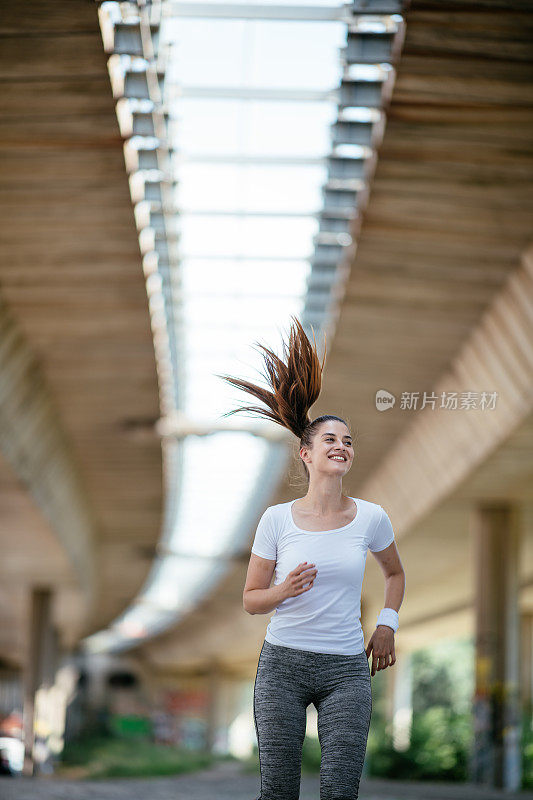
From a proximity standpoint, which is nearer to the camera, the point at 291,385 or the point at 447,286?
the point at 291,385

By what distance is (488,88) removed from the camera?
9.51 m

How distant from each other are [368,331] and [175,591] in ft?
99.9

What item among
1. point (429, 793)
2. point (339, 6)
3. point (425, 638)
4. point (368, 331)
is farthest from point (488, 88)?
point (425, 638)

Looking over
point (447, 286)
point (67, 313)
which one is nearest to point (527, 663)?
point (447, 286)

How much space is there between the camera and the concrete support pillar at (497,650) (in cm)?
1986

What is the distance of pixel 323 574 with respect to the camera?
405 cm

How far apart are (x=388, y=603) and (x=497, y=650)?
55.1 ft

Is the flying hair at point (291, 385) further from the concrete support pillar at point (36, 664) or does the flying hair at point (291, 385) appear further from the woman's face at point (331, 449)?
the concrete support pillar at point (36, 664)

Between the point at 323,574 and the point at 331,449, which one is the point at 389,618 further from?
the point at 331,449

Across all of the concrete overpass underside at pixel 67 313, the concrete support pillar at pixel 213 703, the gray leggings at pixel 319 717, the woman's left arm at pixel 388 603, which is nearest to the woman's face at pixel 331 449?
the woman's left arm at pixel 388 603

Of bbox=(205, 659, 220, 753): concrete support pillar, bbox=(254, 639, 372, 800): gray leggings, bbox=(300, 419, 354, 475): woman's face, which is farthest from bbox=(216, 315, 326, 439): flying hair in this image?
bbox=(205, 659, 220, 753): concrete support pillar

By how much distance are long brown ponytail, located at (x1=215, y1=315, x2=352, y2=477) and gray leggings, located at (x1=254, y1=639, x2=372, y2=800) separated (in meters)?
0.87

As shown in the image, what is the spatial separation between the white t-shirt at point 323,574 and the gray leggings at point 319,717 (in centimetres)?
6

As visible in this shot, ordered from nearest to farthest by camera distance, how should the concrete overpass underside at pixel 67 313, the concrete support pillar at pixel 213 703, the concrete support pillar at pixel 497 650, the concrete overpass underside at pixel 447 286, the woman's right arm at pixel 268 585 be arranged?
1. the woman's right arm at pixel 268 585
2. the concrete overpass underside at pixel 447 286
3. the concrete overpass underside at pixel 67 313
4. the concrete support pillar at pixel 497 650
5. the concrete support pillar at pixel 213 703
